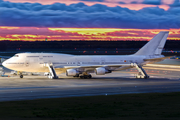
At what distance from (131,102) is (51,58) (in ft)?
94.2

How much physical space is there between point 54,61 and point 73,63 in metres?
3.41

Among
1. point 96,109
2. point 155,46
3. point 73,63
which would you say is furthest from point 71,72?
point 96,109

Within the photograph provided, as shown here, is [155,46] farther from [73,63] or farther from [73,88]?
[73,88]

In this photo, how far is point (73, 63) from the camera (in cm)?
5397

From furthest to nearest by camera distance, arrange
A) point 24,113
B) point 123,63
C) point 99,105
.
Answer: point 123,63, point 99,105, point 24,113

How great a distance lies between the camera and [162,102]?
26.9 meters

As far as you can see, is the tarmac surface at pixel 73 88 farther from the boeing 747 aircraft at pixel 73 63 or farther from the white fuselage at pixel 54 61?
the white fuselage at pixel 54 61

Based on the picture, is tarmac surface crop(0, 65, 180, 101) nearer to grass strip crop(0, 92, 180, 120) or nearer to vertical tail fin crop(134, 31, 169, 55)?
grass strip crop(0, 92, 180, 120)

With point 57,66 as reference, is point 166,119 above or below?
below

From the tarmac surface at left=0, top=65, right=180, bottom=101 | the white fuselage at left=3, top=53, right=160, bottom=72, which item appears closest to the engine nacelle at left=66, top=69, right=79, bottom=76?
the white fuselage at left=3, top=53, right=160, bottom=72

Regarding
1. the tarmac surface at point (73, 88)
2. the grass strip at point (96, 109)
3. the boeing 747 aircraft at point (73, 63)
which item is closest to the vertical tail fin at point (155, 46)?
the boeing 747 aircraft at point (73, 63)

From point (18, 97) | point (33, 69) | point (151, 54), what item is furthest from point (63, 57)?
point (18, 97)

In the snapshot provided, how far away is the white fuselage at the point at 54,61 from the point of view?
52.1 m

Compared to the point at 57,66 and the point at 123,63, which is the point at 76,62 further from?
the point at 123,63
